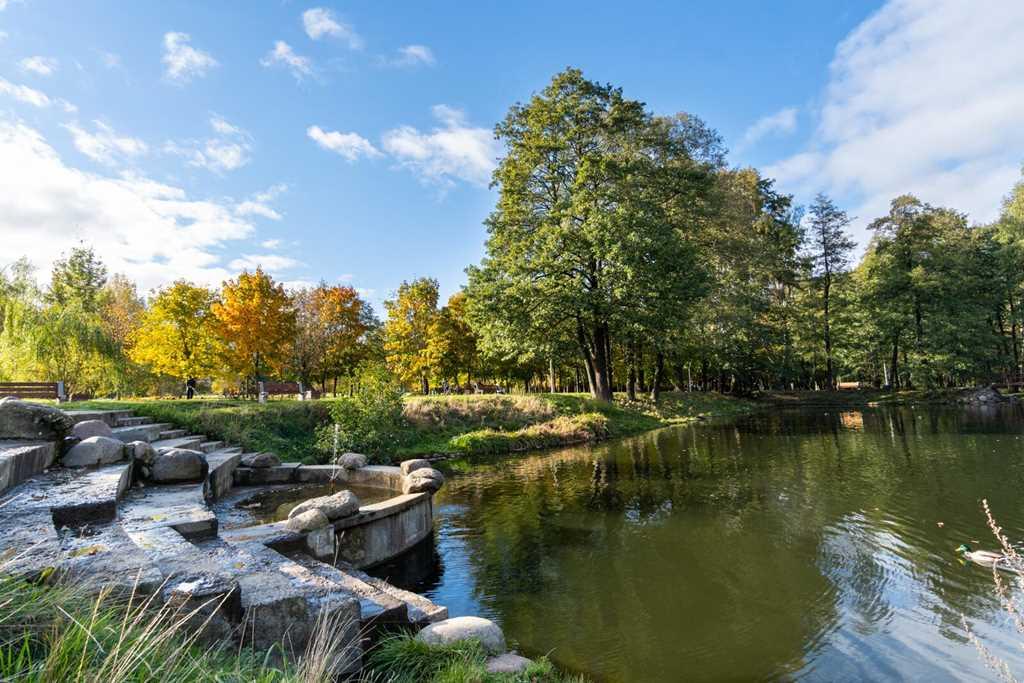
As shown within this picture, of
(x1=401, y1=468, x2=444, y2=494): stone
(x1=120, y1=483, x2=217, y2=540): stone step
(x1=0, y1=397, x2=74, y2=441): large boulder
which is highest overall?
(x1=0, y1=397, x2=74, y2=441): large boulder

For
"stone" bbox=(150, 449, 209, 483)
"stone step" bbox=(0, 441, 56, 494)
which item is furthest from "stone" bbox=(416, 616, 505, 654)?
"stone" bbox=(150, 449, 209, 483)

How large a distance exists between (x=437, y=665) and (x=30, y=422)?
7572 millimetres

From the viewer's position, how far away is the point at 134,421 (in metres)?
13.2

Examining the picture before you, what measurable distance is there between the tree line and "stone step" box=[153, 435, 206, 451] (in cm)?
477

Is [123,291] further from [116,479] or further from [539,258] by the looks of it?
[116,479]

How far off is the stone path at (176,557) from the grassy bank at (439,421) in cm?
789

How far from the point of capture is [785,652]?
4.83 m

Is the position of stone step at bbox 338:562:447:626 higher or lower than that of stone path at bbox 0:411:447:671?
lower

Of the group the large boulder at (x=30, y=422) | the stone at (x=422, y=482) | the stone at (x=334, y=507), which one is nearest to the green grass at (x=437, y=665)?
the stone at (x=334, y=507)

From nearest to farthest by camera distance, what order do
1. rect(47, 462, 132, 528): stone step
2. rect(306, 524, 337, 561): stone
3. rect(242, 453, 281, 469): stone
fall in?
rect(47, 462, 132, 528): stone step
rect(306, 524, 337, 561): stone
rect(242, 453, 281, 469): stone

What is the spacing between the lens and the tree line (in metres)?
24.3

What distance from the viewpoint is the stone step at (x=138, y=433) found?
416 inches

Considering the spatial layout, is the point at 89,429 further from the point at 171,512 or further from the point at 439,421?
the point at 439,421

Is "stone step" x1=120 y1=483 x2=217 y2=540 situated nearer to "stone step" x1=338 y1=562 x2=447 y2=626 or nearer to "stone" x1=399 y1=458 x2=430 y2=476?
"stone step" x1=338 y1=562 x2=447 y2=626
